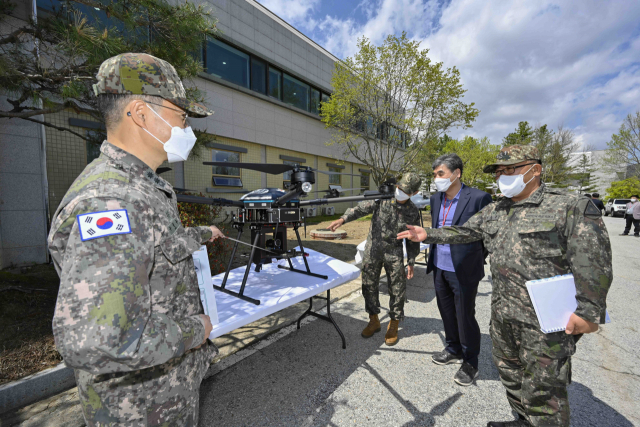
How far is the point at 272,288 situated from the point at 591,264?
2474 millimetres

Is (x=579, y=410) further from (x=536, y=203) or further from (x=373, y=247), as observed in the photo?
(x=373, y=247)

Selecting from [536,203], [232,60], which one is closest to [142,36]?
[536,203]

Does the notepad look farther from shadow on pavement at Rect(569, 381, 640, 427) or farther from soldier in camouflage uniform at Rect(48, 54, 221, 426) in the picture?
soldier in camouflage uniform at Rect(48, 54, 221, 426)

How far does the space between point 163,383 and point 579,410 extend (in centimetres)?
324

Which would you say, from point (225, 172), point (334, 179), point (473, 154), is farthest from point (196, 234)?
point (473, 154)

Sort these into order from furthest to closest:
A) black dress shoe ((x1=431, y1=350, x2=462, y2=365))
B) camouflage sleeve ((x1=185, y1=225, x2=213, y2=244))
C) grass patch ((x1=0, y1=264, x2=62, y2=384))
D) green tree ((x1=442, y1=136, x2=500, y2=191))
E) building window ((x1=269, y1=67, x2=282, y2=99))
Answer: green tree ((x1=442, y1=136, x2=500, y2=191))
building window ((x1=269, y1=67, x2=282, y2=99))
black dress shoe ((x1=431, y1=350, x2=462, y2=365))
grass patch ((x1=0, y1=264, x2=62, y2=384))
camouflage sleeve ((x1=185, y1=225, x2=213, y2=244))

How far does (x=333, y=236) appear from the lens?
9773mm

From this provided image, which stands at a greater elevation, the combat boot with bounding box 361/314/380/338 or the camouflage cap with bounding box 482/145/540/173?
the camouflage cap with bounding box 482/145/540/173

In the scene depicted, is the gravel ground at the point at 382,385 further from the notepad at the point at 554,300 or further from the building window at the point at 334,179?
the building window at the point at 334,179

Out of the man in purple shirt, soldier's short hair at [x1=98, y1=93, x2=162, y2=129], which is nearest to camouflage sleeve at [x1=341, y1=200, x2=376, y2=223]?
the man in purple shirt

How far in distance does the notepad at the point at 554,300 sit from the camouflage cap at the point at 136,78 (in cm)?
222

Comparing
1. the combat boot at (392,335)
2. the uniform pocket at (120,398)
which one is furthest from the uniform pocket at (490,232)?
the uniform pocket at (120,398)

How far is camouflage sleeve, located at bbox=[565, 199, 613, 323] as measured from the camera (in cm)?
166

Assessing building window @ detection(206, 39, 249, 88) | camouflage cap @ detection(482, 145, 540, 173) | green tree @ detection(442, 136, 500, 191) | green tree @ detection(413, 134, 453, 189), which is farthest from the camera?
green tree @ detection(442, 136, 500, 191)
